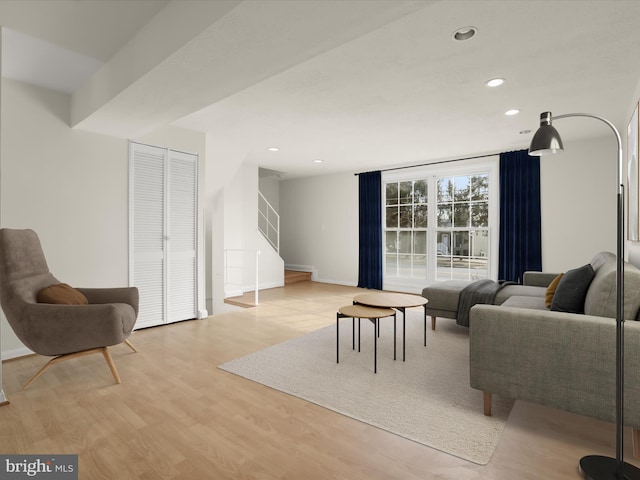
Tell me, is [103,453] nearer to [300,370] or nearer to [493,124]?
[300,370]

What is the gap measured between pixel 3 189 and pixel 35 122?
2.22 ft

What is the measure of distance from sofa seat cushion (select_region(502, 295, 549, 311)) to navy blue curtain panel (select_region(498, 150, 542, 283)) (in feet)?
7.39

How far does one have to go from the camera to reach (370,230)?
720 cm

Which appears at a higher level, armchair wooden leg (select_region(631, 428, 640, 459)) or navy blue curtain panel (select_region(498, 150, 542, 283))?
navy blue curtain panel (select_region(498, 150, 542, 283))

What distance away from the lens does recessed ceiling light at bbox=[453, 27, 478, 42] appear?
2.25 meters

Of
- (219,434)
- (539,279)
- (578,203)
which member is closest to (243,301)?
(219,434)

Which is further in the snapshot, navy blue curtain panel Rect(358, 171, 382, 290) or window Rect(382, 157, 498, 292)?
navy blue curtain panel Rect(358, 171, 382, 290)

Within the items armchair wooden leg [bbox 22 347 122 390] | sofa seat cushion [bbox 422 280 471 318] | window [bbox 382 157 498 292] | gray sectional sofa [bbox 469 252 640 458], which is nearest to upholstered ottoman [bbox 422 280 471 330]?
sofa seat cushion [bbox 422 280 471 318]

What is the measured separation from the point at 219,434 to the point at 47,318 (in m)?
1.51

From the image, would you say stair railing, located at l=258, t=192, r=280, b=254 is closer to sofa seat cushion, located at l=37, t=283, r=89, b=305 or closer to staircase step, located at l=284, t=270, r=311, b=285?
staircase step, located at l=284, t=270, r=311, b=285

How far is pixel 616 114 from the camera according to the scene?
382 centimetres

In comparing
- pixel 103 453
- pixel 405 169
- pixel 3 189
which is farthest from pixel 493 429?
pixel 405 169

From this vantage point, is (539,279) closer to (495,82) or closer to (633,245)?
(633,245)

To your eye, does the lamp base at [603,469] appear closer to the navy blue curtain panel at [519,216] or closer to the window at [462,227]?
the navy blue curtain panel at [519,216]
